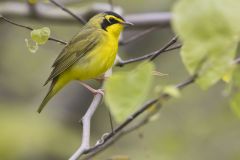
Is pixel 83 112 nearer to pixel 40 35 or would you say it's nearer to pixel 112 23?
pixel 112 23

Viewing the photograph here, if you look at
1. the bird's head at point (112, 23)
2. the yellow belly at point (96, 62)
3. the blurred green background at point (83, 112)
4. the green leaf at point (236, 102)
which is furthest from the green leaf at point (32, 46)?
the blurred green background at point (83, 112)

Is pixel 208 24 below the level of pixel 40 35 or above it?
above

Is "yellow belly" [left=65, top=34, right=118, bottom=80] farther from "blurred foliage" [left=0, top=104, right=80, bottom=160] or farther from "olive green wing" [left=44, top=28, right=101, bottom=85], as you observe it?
"blurred foliage" [left=0, top=104, right=80, bottom=160]

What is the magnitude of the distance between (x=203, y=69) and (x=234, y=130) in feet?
25.7

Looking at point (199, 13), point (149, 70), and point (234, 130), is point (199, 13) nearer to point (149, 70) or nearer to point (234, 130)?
point (149, 70)

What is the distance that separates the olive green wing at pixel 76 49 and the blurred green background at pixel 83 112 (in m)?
2.88

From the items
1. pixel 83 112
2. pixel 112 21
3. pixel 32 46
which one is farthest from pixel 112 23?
pixel 83 112

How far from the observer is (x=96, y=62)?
535cm

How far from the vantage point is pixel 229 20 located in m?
2.45

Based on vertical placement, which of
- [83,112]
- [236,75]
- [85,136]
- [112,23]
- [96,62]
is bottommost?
[83,112]

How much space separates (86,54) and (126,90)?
9.52 ft

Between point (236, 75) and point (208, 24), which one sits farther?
point (236, 75)

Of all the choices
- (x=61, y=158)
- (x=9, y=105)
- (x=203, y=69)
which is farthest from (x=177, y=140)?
(x=203, y=69)

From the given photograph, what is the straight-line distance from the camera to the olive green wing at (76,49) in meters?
5.43
